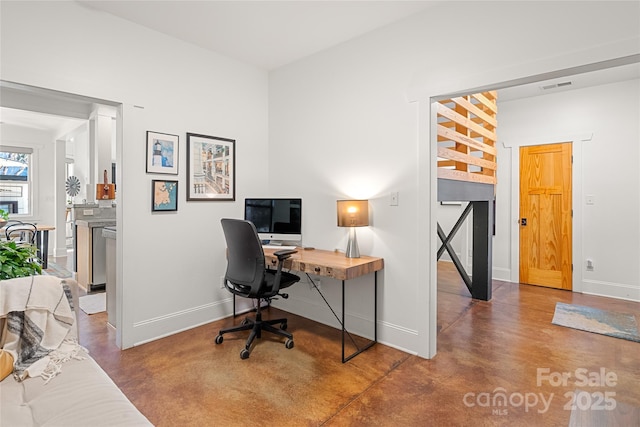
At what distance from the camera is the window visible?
6.79m

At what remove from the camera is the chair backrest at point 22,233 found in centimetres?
476

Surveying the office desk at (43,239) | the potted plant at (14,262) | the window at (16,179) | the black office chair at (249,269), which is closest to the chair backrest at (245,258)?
the black office chair at (249,269)

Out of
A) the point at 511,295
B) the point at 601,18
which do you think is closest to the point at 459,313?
the point at 511,295

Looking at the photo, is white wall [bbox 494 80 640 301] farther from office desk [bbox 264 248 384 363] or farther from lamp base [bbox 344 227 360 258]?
lamp base [bbox 344 227 360 258]

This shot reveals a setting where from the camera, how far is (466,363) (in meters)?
2.54

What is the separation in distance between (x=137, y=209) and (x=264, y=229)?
1.14 m

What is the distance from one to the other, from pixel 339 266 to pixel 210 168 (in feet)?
5.55

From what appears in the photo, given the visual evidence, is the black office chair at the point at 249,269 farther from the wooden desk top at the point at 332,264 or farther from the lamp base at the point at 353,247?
the lamp base at the point at 353,247

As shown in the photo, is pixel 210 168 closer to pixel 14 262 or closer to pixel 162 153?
pixel 162 153

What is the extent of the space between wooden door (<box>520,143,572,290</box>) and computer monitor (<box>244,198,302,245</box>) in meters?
3.53

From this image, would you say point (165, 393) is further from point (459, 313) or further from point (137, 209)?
point (459, 313)

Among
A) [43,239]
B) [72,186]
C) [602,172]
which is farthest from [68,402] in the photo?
[72,186]

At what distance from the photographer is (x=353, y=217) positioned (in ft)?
9.21

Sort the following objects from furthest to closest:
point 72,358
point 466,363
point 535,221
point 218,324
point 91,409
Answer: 1. point 535,221
2. point 218,324
3. point 466,363
4. point 72,358
5. point 91,409
